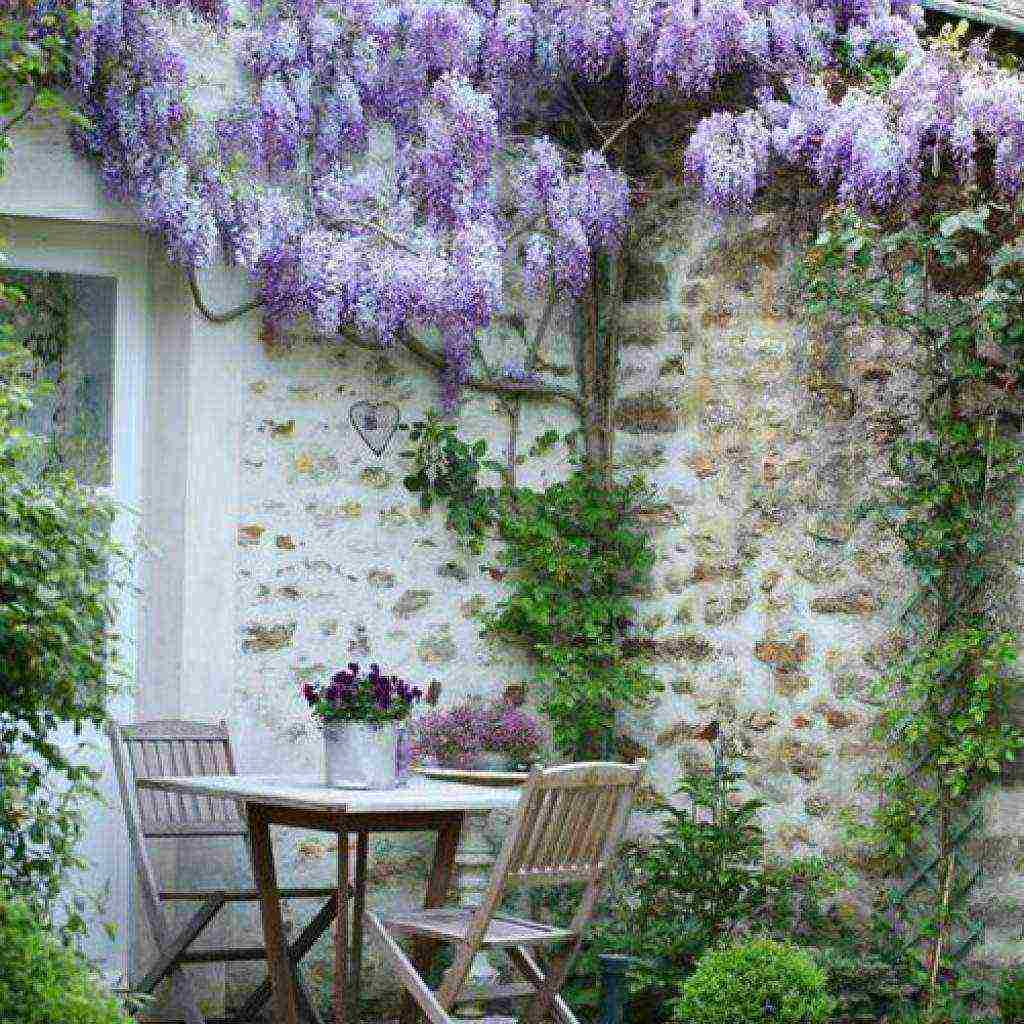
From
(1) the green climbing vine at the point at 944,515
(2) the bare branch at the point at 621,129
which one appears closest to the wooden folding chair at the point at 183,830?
(1) the green climbing vine at the point at 944,515

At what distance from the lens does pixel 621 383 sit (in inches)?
241

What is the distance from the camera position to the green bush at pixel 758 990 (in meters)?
4.86

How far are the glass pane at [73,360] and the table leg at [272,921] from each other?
4.63 ft

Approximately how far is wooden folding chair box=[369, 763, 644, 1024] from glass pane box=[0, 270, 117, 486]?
5.91ft

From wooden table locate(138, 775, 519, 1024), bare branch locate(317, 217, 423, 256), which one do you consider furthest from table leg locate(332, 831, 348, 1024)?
bare branch locate(317, 217, 423, 256)

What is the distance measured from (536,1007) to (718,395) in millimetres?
2161

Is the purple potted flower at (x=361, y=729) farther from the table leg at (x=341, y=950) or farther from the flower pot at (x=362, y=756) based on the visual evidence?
the table leg at (x=341, y=950)

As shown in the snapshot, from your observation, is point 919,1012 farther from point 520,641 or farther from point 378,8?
point 378,8

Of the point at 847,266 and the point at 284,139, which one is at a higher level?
the point at 284,139

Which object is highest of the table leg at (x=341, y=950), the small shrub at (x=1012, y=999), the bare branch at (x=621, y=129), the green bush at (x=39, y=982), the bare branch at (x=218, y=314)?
the bare branch at (x=621, y=129)

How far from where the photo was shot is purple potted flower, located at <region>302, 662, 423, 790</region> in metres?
4.61

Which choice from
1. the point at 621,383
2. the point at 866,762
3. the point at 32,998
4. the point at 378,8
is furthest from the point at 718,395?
the point at 32,998

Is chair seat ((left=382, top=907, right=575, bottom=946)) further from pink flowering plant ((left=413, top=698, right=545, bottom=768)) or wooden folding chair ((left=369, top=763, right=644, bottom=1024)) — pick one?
pink flowering plant ((left=413, top=698, right=545, bottom=768))

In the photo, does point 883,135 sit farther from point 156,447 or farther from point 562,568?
point 156,447
